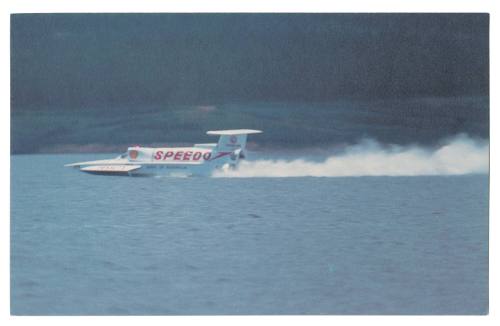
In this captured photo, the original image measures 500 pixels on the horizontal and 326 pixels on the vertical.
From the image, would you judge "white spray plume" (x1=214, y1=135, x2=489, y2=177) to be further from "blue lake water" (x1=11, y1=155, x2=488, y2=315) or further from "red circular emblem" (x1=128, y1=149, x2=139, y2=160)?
"red circular emblem" (x1=128, y1=149, x2=139, y2=160)

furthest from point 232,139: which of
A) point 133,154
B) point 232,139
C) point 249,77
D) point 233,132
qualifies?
point 133,154

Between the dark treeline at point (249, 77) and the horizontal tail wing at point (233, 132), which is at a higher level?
the dark treeline at point (249, 77)

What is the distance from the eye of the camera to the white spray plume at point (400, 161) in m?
7.49

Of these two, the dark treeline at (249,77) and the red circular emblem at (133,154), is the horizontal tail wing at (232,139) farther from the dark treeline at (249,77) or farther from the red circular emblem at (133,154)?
the red circular emblem at (133,154)

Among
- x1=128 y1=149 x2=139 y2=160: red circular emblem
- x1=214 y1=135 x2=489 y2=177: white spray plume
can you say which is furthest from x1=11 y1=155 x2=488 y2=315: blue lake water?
x1=128 y1=149 x2=139 y2=160: red circular emblem

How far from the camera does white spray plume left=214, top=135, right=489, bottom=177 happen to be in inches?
295

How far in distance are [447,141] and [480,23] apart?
146 cm

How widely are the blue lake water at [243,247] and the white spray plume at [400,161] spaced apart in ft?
0.45

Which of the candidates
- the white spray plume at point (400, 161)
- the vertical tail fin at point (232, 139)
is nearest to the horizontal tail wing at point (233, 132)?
the vertical tail fin at point (232, 139)

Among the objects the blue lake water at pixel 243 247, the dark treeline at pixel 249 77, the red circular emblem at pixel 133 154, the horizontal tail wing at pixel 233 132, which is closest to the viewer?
the blue lake water at pixel 243 247

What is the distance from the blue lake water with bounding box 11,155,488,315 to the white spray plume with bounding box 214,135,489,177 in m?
0.14

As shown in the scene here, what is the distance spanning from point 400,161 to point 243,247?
2.23 meters

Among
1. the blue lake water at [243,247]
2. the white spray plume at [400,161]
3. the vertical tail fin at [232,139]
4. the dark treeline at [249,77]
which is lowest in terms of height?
the blue lake water at [243,247]

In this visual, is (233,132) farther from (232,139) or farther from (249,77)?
(249,77)
